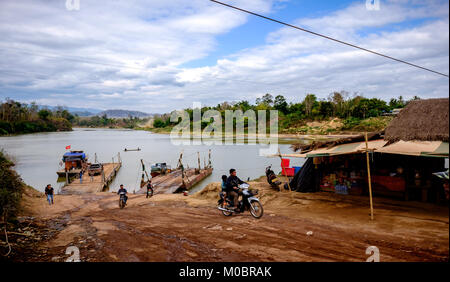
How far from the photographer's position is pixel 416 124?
8008 millimetres

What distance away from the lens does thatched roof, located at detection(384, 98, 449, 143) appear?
23.1 ft

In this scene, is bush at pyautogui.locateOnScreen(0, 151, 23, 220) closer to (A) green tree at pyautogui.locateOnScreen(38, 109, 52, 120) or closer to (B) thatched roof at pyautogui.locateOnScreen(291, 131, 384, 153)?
(B) thatched roof at pyautogui.locateOnScreen(291, 131, 384, 153)

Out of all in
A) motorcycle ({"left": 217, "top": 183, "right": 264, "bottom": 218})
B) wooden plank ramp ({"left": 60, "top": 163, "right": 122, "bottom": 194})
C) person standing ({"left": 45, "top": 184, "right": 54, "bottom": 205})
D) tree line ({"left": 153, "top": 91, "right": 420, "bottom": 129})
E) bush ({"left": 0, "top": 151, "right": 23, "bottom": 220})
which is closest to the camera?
motorcycle ({"left": 217, "top": 183, "right": 264, "bottom": 218})

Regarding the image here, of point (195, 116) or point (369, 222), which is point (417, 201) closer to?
point (369, 222)

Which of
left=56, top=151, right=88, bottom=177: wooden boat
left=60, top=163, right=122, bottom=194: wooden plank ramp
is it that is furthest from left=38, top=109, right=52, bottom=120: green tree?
left=60, top=163, right=122, bottom=194: wooden plank ramp

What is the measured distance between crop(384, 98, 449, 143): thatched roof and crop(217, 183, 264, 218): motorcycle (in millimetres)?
4436

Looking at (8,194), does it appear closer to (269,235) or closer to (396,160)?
(269,235)

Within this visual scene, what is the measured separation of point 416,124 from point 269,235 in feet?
17.6

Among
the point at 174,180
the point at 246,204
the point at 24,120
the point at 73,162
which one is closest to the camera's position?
the point at 246,204

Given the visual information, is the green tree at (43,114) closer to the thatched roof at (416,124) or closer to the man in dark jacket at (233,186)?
the man in dark jacket at (233,186)

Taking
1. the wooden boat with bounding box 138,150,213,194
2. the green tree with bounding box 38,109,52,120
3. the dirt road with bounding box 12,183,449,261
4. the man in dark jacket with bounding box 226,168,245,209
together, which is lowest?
the wooden boat with bounding box 138,150,213,194

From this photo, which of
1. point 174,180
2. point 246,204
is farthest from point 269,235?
point 174,180

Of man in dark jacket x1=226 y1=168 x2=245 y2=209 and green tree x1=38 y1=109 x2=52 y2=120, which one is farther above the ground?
green tree x1=38 y1=109 x2=52 y2=120
